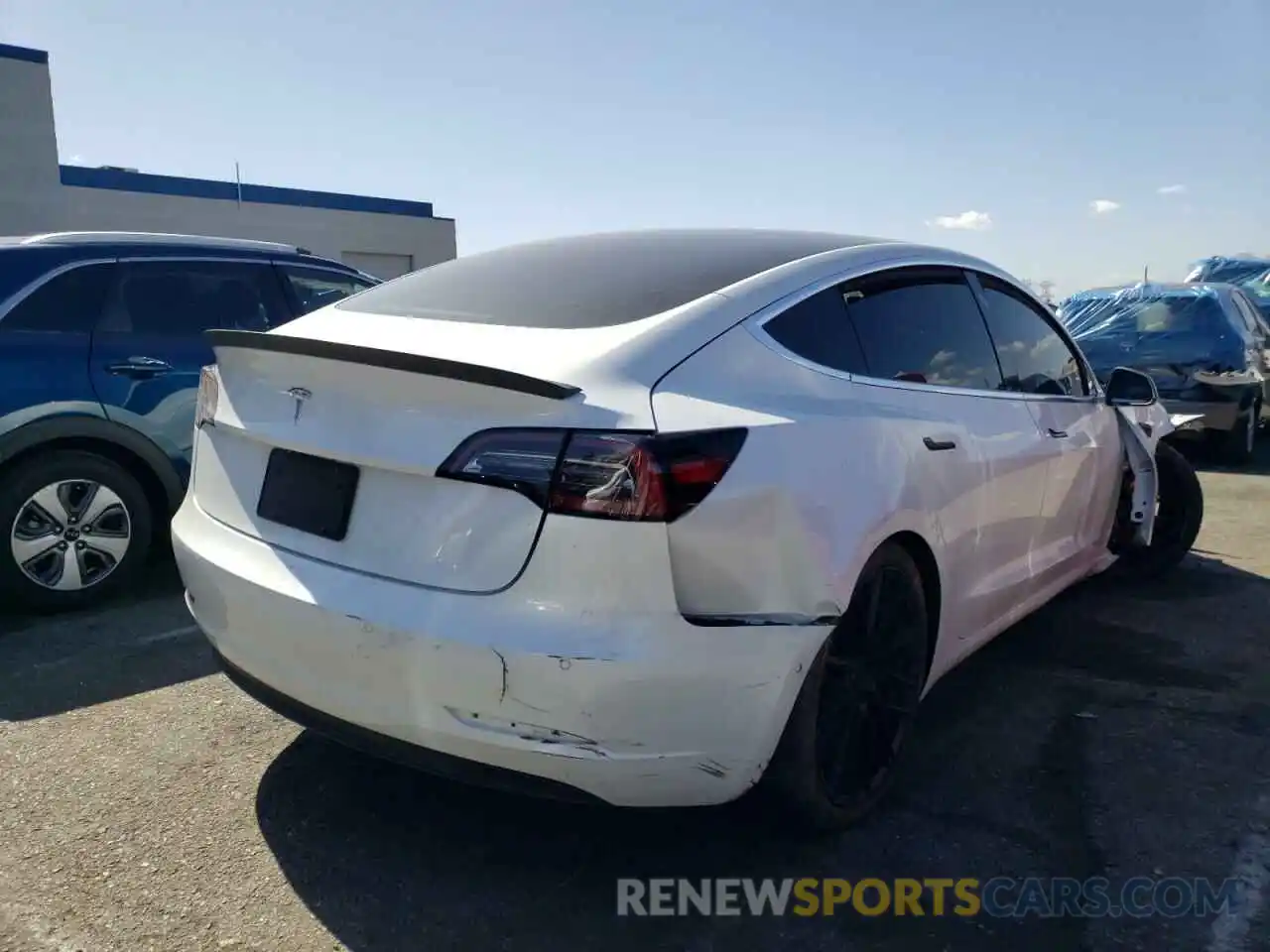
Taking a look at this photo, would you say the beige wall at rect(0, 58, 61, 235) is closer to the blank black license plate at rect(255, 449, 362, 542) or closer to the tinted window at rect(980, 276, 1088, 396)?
the blank black license plate at rect(255, 449, 362, 542)

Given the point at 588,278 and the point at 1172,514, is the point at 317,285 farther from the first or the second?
the point at 1172,514

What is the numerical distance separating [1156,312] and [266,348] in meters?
8.97

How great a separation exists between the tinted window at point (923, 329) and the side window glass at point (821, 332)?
0.21 ft

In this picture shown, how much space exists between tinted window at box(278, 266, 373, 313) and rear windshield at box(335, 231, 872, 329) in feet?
8.11

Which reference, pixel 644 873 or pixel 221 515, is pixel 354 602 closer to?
pixel 221 515

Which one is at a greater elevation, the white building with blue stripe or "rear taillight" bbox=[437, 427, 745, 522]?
the white building with blue stripe

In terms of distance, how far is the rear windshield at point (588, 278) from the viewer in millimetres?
2744

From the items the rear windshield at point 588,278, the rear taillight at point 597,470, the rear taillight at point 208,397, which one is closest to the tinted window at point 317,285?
the rear windshield at point 588,278

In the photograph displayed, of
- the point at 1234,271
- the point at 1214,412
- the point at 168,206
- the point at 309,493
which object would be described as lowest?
the point at 1214,412

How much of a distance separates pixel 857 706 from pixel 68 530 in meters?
3.62

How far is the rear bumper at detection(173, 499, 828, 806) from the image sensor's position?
2.16 m

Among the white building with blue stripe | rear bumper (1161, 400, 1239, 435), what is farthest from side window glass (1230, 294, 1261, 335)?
the white building with blue stripe

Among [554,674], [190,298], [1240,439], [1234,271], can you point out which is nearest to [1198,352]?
[1240,439]

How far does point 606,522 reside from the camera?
2.16 meters
